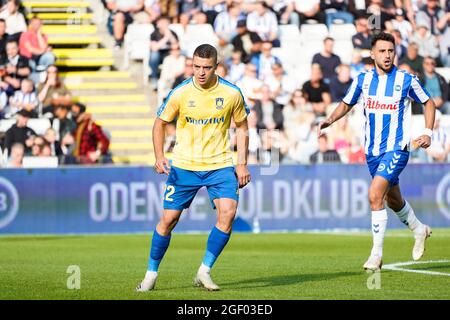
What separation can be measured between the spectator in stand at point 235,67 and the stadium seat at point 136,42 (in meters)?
2.17

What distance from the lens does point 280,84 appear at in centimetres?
2389

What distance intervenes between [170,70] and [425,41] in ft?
19.5

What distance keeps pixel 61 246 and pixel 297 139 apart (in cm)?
680

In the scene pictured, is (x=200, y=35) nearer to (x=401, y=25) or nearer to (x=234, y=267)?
(x=401, y=25)

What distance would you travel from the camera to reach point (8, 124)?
2192cm

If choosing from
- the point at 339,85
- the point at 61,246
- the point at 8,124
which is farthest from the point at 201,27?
the point at 61,246

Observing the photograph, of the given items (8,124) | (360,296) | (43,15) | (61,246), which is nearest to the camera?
(360,296)

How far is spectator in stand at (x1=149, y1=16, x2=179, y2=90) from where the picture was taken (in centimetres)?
2442

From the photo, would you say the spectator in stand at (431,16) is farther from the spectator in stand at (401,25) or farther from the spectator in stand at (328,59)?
the spectator in stand at (328,59)

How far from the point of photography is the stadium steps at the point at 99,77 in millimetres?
23531

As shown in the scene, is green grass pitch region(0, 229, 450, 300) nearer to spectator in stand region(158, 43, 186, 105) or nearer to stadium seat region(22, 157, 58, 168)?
stadium seat region(22, 157, 58, 168)

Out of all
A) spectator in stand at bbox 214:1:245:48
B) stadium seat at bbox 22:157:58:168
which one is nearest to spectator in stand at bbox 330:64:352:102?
spectator in stand at bbox 214:1:245:48

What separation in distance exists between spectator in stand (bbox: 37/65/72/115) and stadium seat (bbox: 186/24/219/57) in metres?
3.12
